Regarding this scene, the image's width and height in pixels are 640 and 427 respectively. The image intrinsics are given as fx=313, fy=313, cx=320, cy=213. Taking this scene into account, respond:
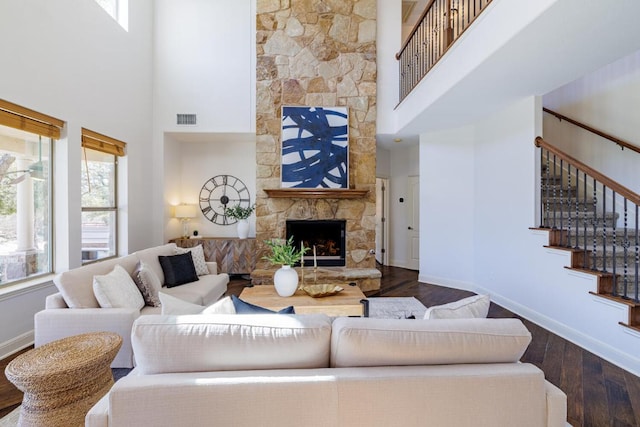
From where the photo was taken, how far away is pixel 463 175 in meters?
5.17

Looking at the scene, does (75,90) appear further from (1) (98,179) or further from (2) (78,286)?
(2) (78,286)

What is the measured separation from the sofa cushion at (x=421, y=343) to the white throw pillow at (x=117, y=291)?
6.65ft

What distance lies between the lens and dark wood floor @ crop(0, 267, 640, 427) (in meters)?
2.00

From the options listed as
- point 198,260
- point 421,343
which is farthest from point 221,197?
point 421,343

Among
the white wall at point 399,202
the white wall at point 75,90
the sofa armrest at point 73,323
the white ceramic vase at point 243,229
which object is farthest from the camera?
the white wall at point 399,202

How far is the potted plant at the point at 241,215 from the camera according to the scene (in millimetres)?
5652

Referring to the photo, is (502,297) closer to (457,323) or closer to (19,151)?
(457,323)

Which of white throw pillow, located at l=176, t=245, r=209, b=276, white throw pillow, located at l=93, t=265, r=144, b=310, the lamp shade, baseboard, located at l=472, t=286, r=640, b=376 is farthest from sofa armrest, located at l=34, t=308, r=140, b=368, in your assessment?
baseboard, located at l=472, t=286, r=640, b=376

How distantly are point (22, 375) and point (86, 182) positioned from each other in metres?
3.28

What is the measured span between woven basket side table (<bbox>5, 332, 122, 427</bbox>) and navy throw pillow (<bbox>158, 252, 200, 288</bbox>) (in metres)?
1.66

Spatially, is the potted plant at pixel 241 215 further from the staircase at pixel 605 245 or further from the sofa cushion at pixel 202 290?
the staircase at pixel 605 245

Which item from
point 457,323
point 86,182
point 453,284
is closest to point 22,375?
point 457,323

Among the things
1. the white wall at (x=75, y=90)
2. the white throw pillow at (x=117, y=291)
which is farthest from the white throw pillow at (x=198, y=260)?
the white wall at (x=75, y=90)

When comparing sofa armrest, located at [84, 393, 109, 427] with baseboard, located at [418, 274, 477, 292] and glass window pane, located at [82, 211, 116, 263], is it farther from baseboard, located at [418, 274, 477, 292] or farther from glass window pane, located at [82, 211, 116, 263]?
baseboard, located at [418, 274, 477, 292]
